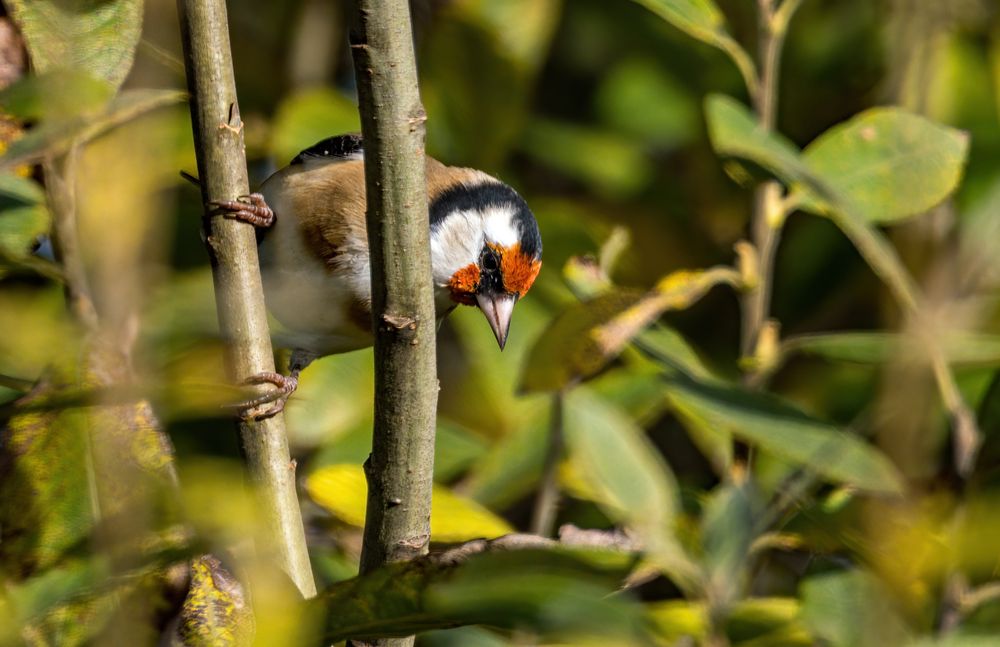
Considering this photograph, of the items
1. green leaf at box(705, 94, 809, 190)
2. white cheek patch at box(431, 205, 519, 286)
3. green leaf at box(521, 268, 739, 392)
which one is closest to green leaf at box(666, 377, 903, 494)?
green leaf at box(521, 268, 739, 392)

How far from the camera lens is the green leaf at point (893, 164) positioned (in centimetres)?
203

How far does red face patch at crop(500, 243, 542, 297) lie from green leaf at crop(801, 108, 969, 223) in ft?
2.17

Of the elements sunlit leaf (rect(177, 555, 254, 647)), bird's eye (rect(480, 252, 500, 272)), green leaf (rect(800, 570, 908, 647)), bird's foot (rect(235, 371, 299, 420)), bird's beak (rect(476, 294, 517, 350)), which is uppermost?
bird's eye (rect(480, 252, 500, 272))

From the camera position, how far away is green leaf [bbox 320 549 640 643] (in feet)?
2.83

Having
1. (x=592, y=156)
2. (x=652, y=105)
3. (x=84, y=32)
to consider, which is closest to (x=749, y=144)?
(x=84, y=32)

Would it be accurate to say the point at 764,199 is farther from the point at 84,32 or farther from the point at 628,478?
the point at 84,32

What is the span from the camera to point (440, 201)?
2680mm

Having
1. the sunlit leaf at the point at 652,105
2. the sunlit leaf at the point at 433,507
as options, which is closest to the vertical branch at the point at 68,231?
the sunlit leaf at the point at 433,507

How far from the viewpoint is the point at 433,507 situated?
192 centimetres

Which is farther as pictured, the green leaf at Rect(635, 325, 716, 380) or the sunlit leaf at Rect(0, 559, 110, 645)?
the green leaf at Rect(635, 325, 716, 380)

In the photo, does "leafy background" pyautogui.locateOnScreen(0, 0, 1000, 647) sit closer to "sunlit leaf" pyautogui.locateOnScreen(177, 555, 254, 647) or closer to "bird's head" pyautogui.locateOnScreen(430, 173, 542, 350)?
"sunlit leaf" pyautogui.locateOnScreen(177, 555, 254, 647)

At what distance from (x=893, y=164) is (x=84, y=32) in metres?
1.34

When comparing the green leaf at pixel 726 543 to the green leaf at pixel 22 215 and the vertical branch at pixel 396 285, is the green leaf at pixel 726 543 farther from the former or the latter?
the green leaf at pixel 22 215

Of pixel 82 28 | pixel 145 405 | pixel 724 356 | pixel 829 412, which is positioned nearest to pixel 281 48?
pixel 724 356
